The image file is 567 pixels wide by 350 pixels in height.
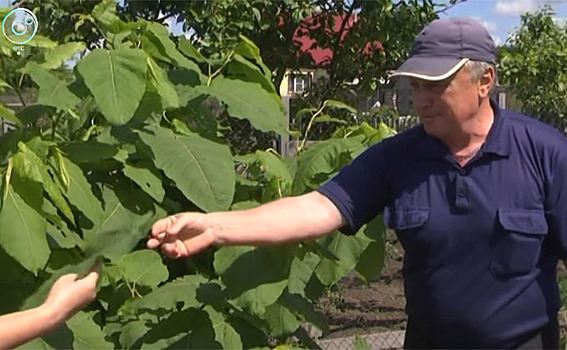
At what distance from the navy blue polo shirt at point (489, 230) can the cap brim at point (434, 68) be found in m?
0.19

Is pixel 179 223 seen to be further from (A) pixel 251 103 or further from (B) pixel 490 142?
(B) pixel 490 142

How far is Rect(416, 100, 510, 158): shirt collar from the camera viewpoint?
2.32m

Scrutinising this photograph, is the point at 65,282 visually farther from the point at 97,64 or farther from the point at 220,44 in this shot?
the point at 220,44

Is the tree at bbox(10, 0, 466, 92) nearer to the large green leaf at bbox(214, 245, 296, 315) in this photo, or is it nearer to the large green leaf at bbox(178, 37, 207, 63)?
the large green leaf at bbox(178, 37, 207, 63)

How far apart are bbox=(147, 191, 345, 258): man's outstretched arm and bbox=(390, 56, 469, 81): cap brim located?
1.41 feet

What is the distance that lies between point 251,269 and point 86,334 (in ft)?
1.53

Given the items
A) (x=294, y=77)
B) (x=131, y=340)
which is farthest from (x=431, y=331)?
(x=294, y=77)

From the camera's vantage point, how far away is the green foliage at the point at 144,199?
2.44 m

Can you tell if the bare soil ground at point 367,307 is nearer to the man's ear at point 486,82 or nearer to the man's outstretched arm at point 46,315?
the man's ear at point 486,82

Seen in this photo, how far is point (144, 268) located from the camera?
257 centimetres

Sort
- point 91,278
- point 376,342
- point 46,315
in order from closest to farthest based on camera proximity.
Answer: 1. point 46,315
2. point 91,278
3. point 376,342

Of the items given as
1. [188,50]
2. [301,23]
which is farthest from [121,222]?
[301,23]

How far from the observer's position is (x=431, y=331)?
2416 millimetres

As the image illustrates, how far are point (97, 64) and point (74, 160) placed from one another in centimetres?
27
